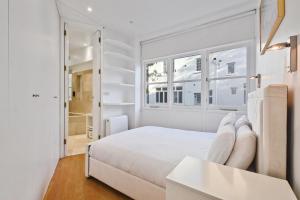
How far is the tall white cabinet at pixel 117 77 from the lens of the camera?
347cm

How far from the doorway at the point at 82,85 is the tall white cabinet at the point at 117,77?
17 centimetres

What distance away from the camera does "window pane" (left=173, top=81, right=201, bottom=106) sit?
11.0ft

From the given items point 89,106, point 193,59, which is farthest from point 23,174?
point 89,106

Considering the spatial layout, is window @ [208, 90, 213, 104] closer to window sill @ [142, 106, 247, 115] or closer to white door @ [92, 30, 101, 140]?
window sill @ [142, 106, 247, 115]

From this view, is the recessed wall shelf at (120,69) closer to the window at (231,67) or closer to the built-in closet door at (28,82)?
the built-in closet door at (28,82)

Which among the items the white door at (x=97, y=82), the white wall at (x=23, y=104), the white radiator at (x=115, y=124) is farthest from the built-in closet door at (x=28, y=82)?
the white radiator at (x=115, y=124)

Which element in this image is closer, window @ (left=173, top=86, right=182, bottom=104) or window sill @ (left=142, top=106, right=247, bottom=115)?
window sill @ (left=142, top=106, right=247, bottom=115)

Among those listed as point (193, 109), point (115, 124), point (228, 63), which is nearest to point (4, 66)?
point (115, 124)

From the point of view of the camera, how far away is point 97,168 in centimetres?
199

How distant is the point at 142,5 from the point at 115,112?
2363mm

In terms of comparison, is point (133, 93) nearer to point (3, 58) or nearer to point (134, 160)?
point (134, 160)

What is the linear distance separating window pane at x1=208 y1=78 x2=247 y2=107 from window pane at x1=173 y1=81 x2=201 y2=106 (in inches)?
10.3

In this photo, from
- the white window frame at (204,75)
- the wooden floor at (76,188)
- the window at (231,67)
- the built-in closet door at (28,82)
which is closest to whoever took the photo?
the built-in closet door at (28,82)

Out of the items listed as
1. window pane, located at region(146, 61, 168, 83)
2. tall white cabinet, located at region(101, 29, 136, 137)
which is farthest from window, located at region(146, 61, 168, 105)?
tall white cabinet, located at region(101, 29, 136, 137)
